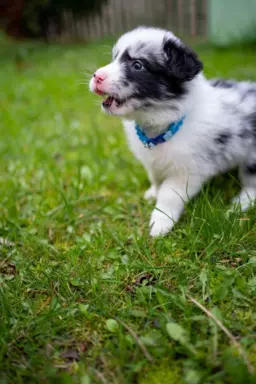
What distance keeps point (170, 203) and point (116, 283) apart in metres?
0.63

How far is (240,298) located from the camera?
1.68 m

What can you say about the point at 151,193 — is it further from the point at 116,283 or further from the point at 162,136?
the point at 116,283

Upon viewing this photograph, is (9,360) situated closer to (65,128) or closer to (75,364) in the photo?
(75,364)

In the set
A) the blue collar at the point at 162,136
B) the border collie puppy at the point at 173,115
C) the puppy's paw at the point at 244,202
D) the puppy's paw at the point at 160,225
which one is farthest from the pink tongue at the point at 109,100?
the puppy's paw at the point at 244,202

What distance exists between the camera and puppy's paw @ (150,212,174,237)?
220 centimetres

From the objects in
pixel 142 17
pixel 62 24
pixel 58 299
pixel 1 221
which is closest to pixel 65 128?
pixel 1 221

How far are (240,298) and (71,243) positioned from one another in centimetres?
109

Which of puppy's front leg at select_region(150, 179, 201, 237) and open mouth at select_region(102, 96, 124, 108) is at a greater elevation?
open mouth at select_region(102, 96, 124, 108)

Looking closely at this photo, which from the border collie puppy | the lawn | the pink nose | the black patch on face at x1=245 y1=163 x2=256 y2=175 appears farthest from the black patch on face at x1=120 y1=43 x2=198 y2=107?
the black patch on face at x1=245 y1=163 x2=256 y2=175

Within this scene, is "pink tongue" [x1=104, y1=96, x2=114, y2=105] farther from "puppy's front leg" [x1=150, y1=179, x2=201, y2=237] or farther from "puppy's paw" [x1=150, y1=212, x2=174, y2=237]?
"puppy's paw" [x1=150, y1=212, x2=174, y2=237]

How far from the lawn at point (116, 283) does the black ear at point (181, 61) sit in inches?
26.9

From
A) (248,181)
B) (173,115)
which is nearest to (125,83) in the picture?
(173,115)

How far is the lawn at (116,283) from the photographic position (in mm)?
1461

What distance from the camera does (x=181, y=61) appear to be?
2.09 metres
